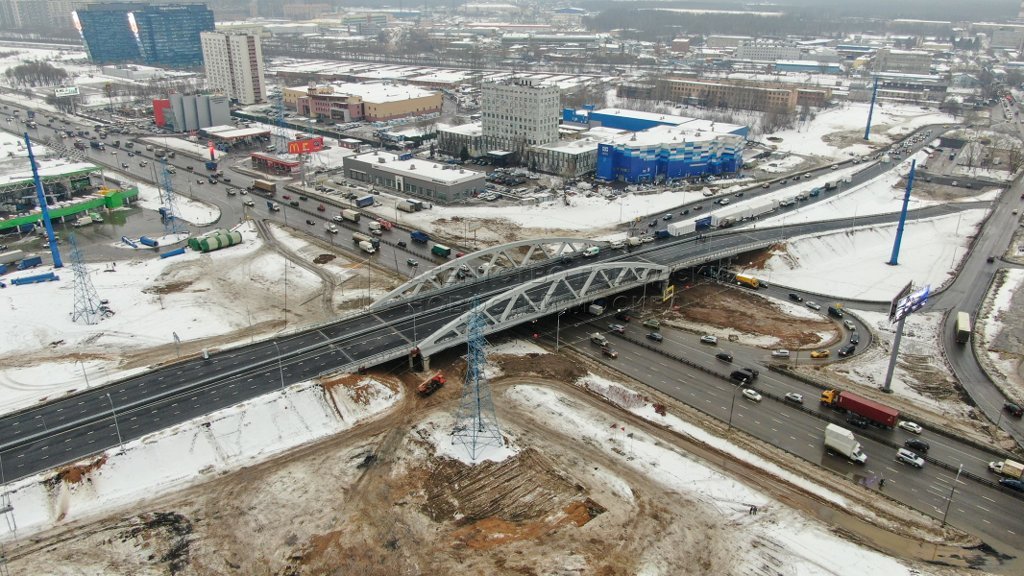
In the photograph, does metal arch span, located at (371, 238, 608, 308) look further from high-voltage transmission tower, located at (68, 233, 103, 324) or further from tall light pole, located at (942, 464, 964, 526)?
tall light pole, located at (942, 464, 964, 526)

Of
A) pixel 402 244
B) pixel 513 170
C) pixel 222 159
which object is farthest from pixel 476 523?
pixel 222 159

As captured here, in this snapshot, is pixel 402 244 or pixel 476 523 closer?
pixel 476 523

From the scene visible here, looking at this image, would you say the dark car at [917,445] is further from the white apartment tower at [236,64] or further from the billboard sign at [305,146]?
the white apartment tower at [236,64]

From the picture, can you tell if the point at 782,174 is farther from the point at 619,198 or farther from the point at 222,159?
the point at 222,159

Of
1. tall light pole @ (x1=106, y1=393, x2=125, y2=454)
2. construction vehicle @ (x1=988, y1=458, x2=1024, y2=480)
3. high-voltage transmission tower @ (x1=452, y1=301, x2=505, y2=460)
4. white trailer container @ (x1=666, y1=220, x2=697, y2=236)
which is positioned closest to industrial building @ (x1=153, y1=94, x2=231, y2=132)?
white trailer container @ (x1=666, y1=220, x2=697, y2=236)

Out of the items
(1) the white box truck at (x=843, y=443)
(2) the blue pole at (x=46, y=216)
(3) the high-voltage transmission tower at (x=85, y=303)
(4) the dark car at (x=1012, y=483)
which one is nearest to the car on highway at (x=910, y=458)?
(1) the white box truck at (x=843, y=443)
